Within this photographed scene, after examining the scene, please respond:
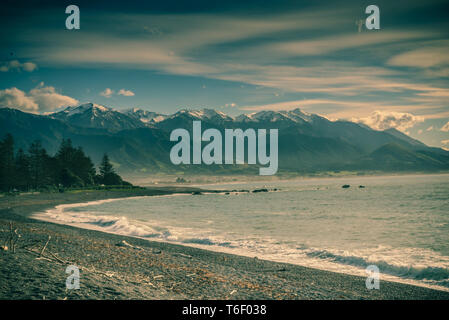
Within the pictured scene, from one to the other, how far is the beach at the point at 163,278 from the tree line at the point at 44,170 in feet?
263

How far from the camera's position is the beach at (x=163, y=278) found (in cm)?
1110

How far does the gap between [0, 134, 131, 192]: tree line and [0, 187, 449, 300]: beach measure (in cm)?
8030

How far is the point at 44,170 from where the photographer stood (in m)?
97.8

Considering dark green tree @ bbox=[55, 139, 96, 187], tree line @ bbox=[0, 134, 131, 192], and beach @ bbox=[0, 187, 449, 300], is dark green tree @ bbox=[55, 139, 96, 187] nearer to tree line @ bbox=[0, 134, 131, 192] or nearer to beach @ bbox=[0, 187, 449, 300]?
tree line @ bbox=[0, 134, 131, 192]

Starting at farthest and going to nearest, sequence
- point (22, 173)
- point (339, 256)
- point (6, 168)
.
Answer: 1. point (22, 173)
2. point (6, 168)
3. point (339, 256)

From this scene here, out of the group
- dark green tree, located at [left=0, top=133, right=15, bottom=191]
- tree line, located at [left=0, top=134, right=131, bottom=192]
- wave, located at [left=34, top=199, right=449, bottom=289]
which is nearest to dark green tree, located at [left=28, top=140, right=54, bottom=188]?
tree line, located at [left=0, top=134, right=131, bottom=192]

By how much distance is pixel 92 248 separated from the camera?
1944 cm

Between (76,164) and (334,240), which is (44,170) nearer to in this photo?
(76,164)

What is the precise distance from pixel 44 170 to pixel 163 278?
9668 centimetres

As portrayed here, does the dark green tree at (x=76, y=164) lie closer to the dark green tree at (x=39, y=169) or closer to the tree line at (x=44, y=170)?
the tree line at (x=44, y=170)

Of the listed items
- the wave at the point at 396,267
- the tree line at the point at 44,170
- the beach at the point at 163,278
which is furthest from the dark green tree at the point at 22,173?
the wave at the point at 396,267

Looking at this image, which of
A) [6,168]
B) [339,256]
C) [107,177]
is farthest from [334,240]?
[107,177]
